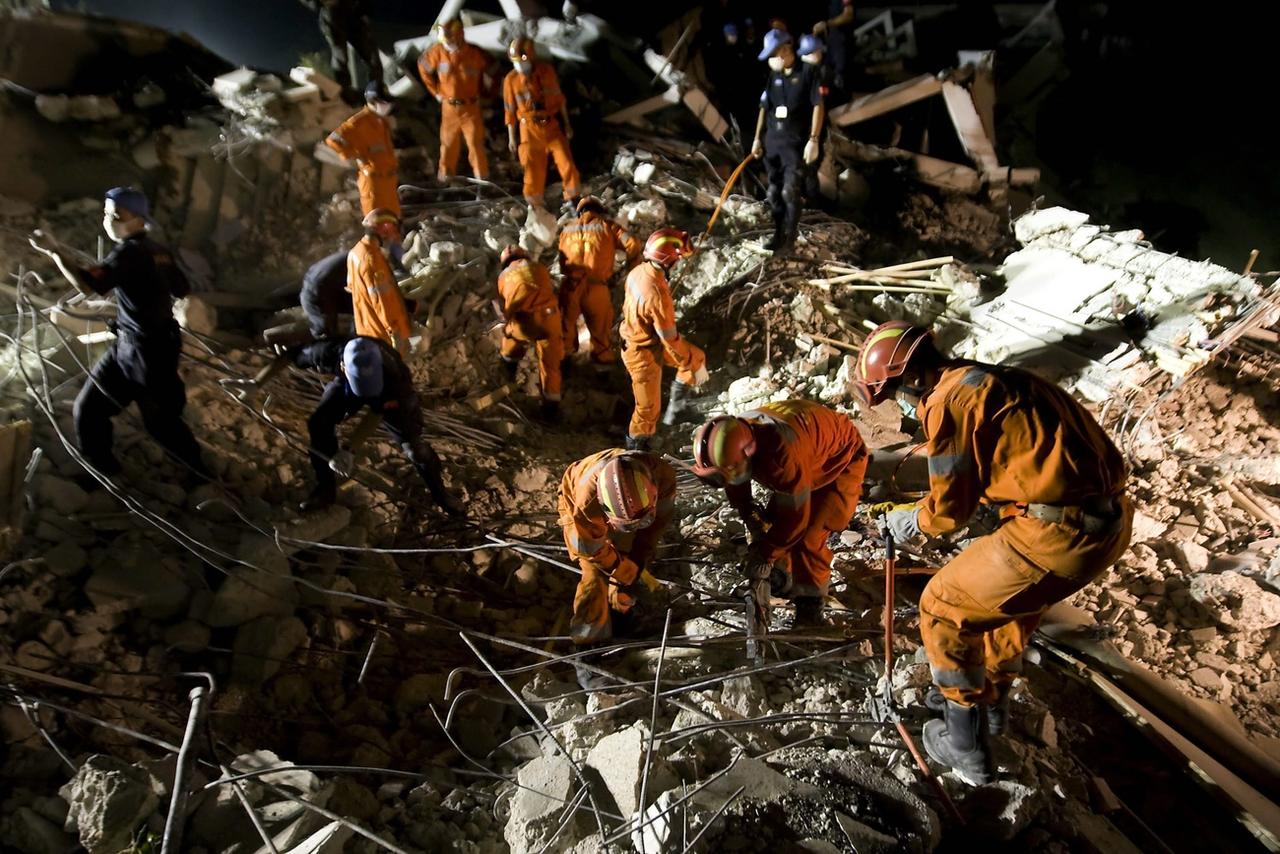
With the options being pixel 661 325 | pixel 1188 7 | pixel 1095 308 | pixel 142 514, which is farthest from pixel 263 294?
pixel 1188 7

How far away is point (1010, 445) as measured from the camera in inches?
96.9

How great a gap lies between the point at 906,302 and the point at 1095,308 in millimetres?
1473

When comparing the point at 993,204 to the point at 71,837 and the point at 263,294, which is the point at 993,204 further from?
the point at 71,837

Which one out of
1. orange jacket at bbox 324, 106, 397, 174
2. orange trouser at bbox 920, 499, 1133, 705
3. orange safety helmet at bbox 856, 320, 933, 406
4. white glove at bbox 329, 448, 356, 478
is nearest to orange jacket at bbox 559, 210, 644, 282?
orange jacket at bbox 324, 106, 397, 174

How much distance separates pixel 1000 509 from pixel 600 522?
1.81 meters

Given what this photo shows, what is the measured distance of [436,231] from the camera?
6953mm

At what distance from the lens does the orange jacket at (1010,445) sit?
7.84 feet

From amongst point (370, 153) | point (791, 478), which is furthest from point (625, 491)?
point (370, 153)

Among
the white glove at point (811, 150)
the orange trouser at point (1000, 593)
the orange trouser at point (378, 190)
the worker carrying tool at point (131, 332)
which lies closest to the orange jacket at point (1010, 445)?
the orange trouser at point (1000, 593)

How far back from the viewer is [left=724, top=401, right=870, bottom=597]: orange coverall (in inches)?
129

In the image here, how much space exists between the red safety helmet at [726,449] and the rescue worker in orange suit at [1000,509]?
660mm

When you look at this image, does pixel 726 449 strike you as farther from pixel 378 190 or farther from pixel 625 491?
pixel 378 190

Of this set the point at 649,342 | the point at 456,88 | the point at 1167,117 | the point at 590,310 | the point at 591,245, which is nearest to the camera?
the point at 649,342

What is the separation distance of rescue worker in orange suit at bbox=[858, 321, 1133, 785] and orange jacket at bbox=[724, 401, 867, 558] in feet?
1.87
